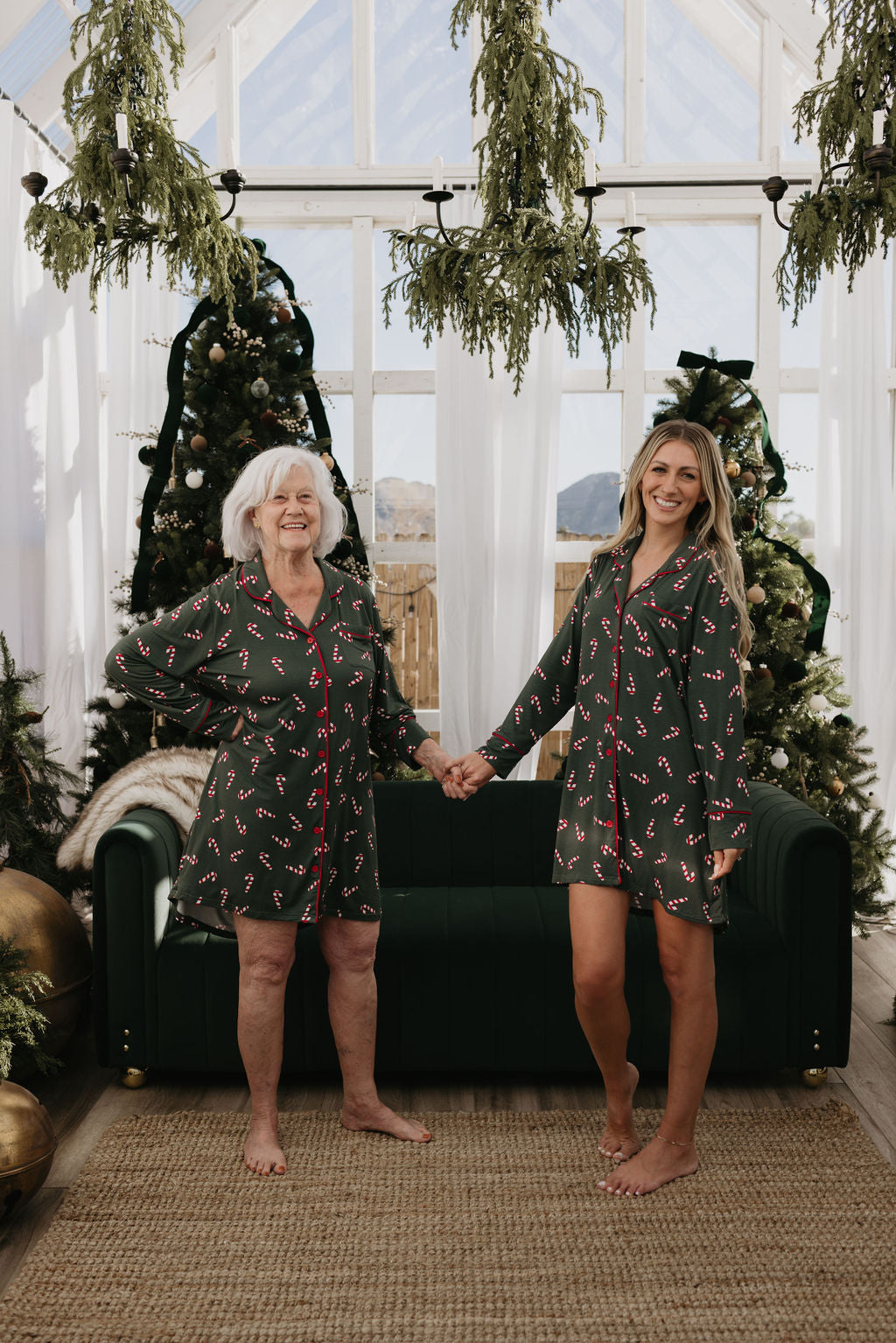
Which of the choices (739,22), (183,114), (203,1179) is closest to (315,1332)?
(203,1179)

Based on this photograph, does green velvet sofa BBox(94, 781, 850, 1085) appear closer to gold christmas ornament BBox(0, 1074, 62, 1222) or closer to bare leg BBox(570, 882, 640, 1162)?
bare leg BBox(570, 882, 640, 1162)

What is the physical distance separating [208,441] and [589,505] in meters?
1.94

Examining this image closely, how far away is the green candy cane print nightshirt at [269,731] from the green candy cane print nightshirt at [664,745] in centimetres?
53

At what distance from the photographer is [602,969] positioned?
2.51 m

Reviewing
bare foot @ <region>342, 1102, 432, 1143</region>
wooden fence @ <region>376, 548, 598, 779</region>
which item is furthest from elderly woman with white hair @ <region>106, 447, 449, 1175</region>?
wooden fence @ <region>376, 548, 598, 779</region>

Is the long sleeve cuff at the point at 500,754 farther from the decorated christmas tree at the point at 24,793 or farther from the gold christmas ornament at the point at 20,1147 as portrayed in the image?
the decorated christmas tree at the point at 24,793

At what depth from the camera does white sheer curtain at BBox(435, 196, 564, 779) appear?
511 centimetres

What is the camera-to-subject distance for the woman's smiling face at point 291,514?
2.60 m

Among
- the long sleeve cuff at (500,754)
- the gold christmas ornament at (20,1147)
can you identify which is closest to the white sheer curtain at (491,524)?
the long sleeve cuff at (500,754)

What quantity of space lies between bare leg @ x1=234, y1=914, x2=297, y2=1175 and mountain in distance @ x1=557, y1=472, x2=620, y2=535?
3281 mm

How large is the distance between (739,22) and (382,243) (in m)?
1.99

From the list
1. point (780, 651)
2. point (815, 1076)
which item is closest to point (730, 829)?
point (815, 1076)

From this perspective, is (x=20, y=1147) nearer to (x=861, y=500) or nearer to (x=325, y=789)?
(x=325, y=789)

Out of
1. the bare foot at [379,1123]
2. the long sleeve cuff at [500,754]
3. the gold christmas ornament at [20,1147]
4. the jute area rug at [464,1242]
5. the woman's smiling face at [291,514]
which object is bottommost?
the jute area rug at [464,1242]
